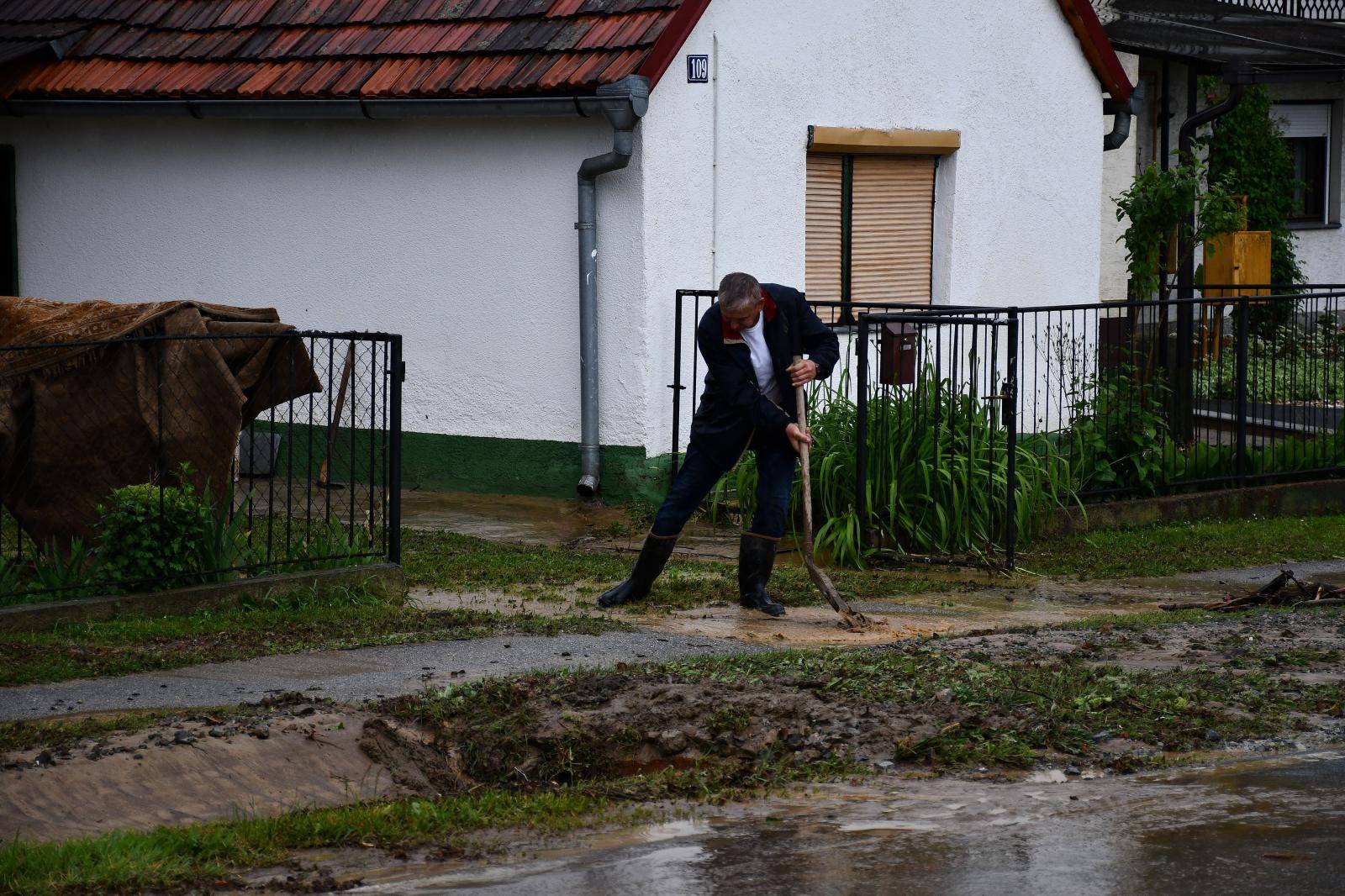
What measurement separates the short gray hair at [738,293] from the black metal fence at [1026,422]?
6.31ft

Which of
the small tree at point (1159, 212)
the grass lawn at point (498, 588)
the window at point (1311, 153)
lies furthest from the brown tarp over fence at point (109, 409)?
the window at point (1311, 153)

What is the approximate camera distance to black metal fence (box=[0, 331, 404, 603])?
8750 millimetres

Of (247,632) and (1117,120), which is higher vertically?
(1117,120)

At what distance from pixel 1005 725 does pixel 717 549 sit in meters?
4.96

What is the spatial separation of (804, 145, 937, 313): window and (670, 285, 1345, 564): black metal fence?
452 mm

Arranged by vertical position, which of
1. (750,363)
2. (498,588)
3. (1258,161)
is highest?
(1258,161)

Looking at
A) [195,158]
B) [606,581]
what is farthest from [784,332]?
[195,158]

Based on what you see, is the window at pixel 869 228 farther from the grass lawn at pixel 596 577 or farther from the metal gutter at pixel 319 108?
the grass lawn at pixel 596 577

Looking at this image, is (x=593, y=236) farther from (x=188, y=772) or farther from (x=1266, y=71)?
(x=1266, y=71)

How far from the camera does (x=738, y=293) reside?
896cm

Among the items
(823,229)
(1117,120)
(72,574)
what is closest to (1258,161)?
(1117,120)

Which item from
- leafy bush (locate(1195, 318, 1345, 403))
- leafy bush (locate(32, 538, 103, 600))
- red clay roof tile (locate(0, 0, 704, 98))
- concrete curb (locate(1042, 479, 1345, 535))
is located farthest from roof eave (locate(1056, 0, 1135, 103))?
leafy bush (locate(32, 538, 103, 600))

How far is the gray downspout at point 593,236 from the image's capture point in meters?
12.4

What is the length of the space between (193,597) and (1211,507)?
25.1ft
